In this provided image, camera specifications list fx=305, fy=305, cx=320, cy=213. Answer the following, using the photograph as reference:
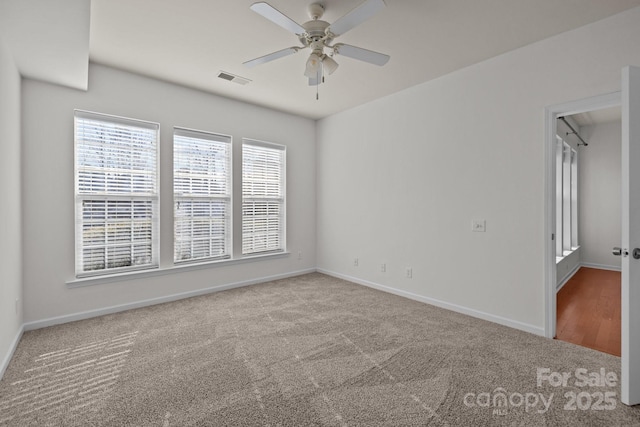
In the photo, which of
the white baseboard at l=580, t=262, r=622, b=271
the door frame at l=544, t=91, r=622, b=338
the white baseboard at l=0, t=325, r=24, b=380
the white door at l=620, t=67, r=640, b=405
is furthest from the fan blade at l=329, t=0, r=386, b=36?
the white baseboard at l=580, t=262, r=622, b=271

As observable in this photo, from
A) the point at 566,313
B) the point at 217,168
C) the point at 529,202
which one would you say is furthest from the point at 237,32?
the point at 566,313

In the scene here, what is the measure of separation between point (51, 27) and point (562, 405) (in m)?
4.27

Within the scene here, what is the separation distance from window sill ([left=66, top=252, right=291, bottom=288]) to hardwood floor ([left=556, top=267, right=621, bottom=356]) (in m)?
3.85

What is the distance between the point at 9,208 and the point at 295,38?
2850 mm

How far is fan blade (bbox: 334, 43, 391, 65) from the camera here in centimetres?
244

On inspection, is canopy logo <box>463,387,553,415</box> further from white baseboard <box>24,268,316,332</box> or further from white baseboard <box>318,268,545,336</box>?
white baseboard <box>24,268,316,332</box>

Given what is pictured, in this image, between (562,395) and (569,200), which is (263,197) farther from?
(569,200)

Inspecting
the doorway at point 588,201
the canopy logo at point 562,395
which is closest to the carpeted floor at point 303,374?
the canopy logo at point 562,395

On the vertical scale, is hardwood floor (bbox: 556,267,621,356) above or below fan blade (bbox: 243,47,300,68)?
below

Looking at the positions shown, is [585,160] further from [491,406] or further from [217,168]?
[217,168]

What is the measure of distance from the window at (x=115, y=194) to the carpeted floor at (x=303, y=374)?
719mm

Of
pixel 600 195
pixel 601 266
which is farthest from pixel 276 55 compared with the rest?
pixel 601 266

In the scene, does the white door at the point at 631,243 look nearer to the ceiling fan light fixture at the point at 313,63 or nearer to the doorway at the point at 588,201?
the ceiling fan light fixture at the point at 313,63

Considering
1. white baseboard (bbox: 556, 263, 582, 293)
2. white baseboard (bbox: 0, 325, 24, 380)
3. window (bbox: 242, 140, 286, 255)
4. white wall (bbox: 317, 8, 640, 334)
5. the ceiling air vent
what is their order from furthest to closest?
window (bbox: 242, 140, 286, 255), white baseboard (bbox: 556, 263, 582, 293), the ceiling air vent, white wall (bbox: 317, 8, 640, 334), white baseboard (bbox: 0, 325, 24, 380)
